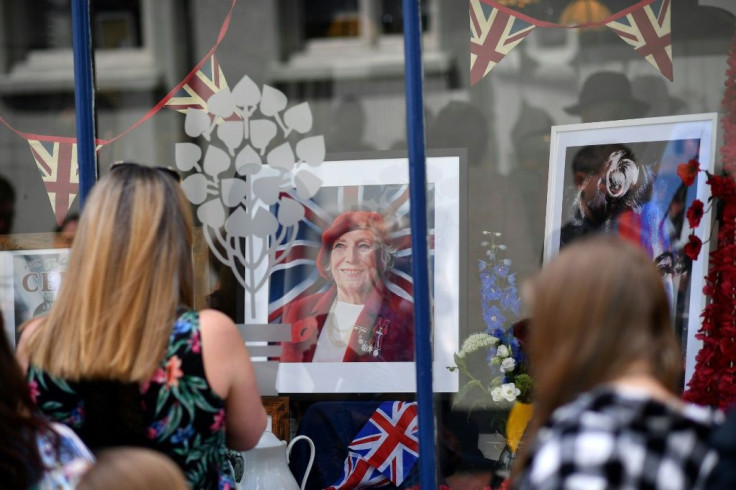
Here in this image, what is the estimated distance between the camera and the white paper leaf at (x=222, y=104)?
368cm

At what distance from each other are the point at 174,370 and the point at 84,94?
2047mm

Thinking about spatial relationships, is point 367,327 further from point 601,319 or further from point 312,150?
point 601,319

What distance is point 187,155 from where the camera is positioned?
12.2ft

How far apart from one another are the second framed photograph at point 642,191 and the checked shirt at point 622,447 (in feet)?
6.60

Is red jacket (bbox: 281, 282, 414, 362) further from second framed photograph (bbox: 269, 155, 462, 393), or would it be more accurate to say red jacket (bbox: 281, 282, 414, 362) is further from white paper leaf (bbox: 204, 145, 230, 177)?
white paper leaf (bbox: 204, 145, 230, 177)

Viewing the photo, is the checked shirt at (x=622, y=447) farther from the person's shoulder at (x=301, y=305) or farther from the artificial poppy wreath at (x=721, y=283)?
the person's shoulder at (x=301, y=305)

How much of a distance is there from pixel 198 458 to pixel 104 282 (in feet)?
1.44

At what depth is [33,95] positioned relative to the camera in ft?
12.7

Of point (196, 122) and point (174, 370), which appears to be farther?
point (196, 122)

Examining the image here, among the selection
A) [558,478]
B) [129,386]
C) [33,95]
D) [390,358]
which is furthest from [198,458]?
[33,95]

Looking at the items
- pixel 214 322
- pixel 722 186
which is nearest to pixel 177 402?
pixel 214 322

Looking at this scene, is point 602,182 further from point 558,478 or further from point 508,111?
point 558,478

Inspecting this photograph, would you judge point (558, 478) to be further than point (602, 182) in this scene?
No

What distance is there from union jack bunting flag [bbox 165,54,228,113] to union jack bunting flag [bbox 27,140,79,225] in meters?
0.53
